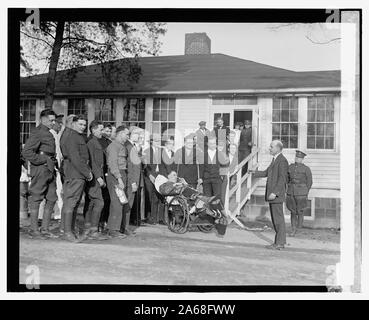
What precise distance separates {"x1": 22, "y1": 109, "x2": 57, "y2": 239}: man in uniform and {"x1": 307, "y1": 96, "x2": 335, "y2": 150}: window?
13.1 feet

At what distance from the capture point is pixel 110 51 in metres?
7.81

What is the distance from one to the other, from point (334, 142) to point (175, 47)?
283 cm

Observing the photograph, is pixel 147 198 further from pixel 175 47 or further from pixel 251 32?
pixel 251 32

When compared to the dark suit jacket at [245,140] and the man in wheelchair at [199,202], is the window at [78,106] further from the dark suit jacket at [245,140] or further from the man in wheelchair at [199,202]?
the dark suit jacket at [245,140]

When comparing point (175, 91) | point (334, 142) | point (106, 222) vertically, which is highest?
point (175, 91)

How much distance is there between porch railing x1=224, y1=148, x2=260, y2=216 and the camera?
26.8 feet

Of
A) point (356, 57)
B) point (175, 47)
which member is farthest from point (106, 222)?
point (356, 57)

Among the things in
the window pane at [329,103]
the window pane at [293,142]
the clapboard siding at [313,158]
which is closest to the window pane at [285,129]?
the window pane at [293,142]

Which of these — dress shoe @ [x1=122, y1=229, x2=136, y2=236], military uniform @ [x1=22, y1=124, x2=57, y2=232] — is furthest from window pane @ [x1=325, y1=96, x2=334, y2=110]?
military uniform @ [x1=22, y1=124, x2=57, y2=232]

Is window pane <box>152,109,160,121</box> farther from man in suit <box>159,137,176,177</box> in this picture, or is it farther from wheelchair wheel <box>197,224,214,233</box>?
wheelchair wheel <box>197,224,214,233</box>

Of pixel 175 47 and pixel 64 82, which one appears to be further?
pixel 64 82

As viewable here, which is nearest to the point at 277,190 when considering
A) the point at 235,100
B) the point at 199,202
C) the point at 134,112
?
the point at 199,202

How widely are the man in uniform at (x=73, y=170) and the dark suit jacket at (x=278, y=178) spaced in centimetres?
264
